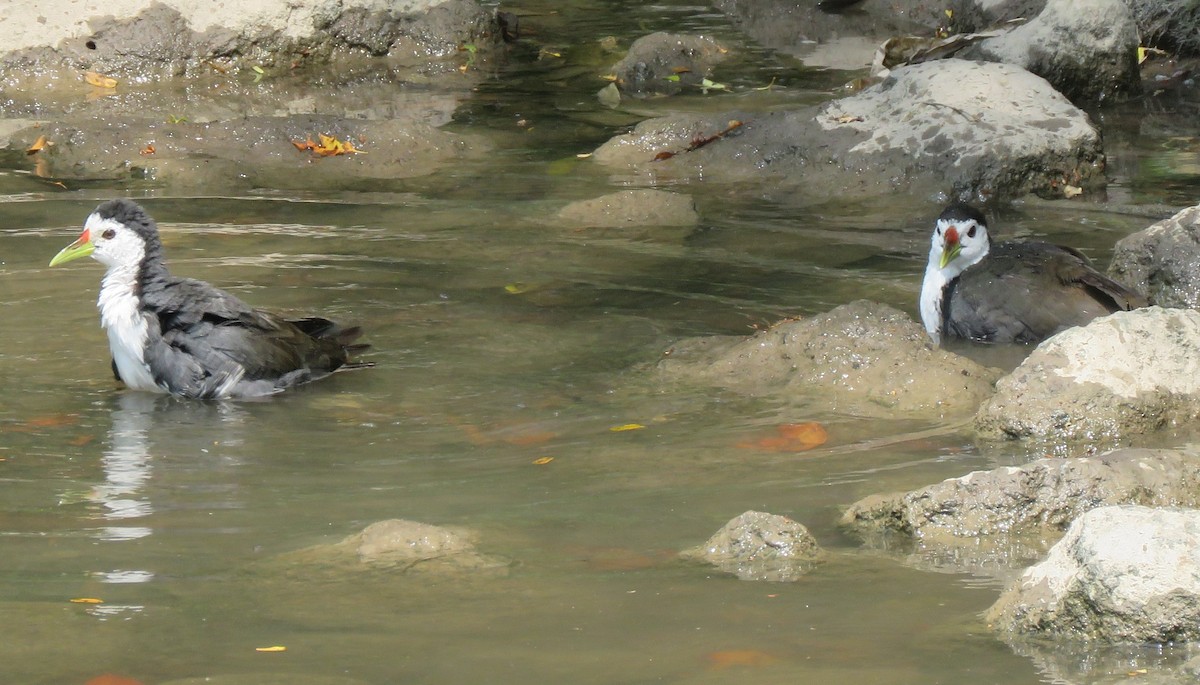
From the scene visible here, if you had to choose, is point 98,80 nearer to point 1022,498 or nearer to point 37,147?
point 37,147

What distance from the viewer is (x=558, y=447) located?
5688 mm

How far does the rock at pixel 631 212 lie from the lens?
916cm

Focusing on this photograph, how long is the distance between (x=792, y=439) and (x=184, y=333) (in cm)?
286

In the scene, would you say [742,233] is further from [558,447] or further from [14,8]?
[14,8]

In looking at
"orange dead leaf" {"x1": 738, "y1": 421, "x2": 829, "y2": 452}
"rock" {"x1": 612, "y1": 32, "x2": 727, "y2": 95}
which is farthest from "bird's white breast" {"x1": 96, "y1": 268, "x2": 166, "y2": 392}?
"rock" {"x1": 612, "y1": 32, "x2": 727, "y2": 95}

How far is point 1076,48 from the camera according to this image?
12562 millimetres

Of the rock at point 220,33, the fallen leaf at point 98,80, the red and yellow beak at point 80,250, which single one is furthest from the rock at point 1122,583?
the rock at point 220,33

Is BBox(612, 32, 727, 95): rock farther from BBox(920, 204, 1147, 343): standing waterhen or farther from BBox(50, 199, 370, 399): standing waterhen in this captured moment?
BBox(50, 199, 370, 399): standing waterhen

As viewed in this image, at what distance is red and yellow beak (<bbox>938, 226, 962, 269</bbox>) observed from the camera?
25.2 ft

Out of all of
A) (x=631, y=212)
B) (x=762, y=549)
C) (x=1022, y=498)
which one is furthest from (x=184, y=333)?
(x=1022, y=498)

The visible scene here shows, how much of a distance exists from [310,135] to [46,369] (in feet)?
14.5

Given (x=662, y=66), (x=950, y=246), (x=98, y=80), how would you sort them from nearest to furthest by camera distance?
(x=950, y=246)
(x=98, y=80)
(x=662, y=66)

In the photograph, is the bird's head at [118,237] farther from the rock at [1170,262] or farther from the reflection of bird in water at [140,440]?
the rock at [1170,262]

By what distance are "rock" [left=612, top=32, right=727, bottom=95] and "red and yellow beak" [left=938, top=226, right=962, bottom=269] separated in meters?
5.87
